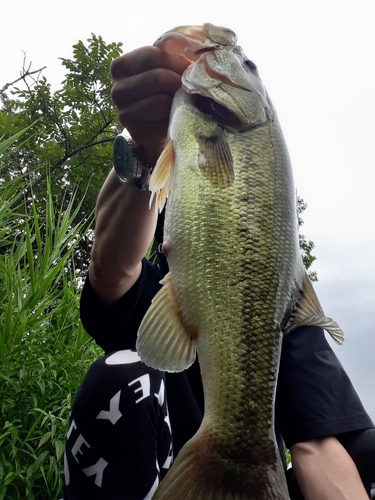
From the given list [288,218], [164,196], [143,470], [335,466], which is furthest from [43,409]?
[288,218]

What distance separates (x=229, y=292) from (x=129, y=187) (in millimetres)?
898

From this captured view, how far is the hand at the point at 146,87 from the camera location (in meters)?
1.43

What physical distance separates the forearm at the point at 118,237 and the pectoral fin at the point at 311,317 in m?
0.86

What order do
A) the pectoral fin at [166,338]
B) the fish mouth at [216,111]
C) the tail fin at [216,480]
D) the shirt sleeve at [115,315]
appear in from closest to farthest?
the tail fin at [216,480] → the pectoral fin at [166,338] → the fish mouth at [216,111] → the shirt sleeve at [115,315]

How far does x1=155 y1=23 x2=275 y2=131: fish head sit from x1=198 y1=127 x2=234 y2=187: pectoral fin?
8 centimetres

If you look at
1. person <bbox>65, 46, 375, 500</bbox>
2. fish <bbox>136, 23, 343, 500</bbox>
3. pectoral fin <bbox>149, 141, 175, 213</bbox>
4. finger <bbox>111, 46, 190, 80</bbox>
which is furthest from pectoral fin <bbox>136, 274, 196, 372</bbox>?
finger <bbox>111, 46, 190, 80</bbox>

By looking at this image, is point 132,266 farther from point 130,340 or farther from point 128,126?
point 128,126

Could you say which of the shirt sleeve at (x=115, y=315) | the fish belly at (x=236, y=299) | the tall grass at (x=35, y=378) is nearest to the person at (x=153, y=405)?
the shirt sleeve at (x=115, y=315)

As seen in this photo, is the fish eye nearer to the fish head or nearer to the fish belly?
the fish head

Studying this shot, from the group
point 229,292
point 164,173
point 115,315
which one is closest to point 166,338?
point 229,292

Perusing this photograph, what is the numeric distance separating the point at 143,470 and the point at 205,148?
0.97 metres

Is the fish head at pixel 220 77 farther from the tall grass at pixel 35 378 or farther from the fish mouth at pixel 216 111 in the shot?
the tall grass at pixel 35 378

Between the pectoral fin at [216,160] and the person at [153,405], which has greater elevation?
the pectoral fin at [216,160]

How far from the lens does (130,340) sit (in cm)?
207
